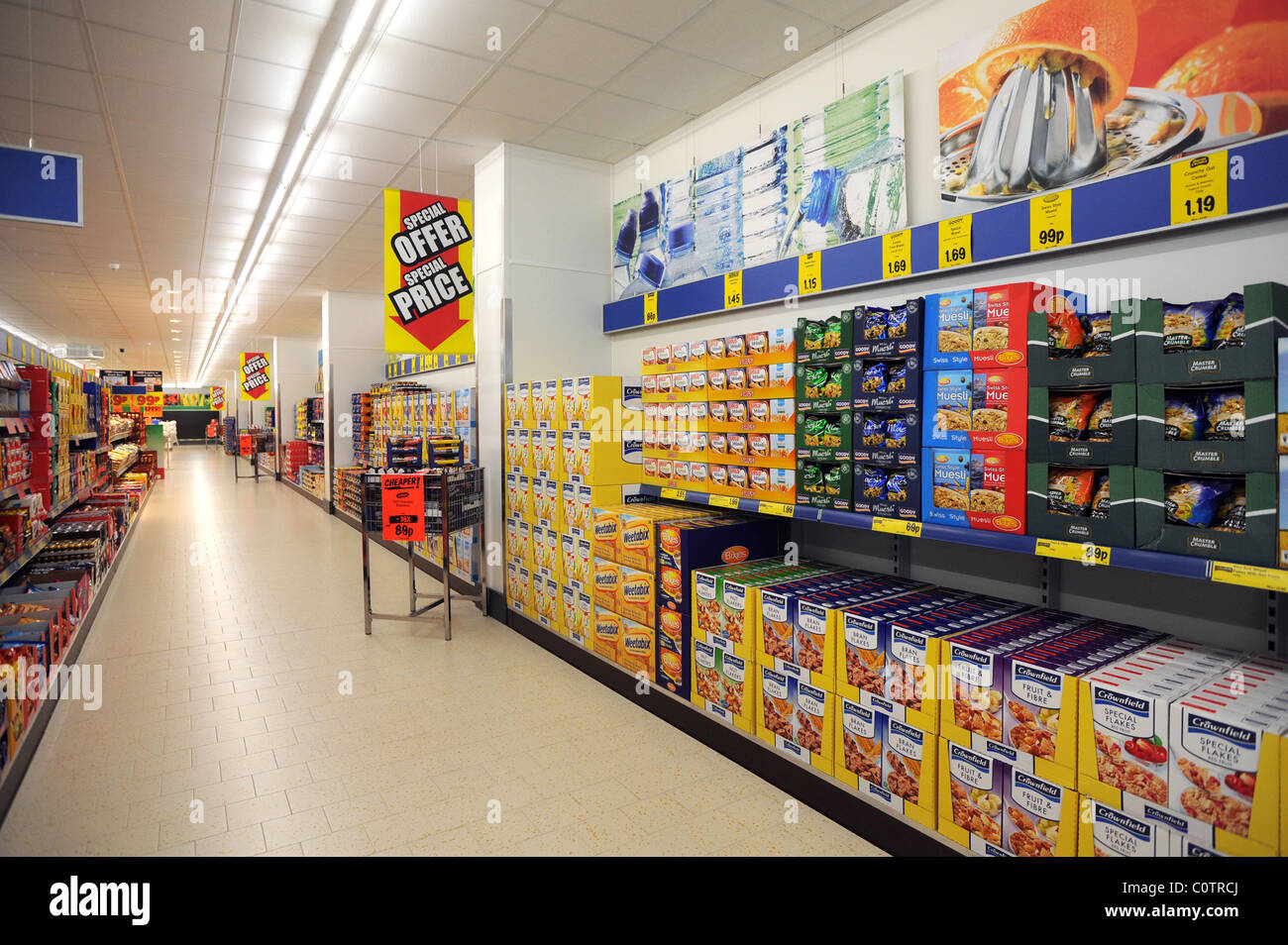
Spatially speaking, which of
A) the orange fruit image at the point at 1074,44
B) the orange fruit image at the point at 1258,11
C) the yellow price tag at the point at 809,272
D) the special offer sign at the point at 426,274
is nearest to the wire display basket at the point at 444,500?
the special offer sign at the point at 426,274

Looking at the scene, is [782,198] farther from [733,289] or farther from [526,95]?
[526,95]

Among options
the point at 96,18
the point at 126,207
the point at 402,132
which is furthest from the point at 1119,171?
the point at 126,207

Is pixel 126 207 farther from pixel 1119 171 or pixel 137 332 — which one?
pixel 137 332

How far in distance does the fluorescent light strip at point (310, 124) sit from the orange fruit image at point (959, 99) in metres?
2.83

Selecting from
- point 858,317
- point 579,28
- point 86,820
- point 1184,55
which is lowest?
point 86,820

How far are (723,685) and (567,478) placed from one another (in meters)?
1.95

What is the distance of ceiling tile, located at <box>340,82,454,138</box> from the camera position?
4570mm

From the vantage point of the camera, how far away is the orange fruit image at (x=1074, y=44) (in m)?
2.66

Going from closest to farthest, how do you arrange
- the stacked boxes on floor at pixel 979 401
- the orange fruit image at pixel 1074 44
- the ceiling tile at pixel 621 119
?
the stacked boxes on floor at pixel 979 401 → the orange fruit image at pixel 1074 44 → the ceiling tile at pixel 621 119

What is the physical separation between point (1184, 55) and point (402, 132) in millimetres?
4687

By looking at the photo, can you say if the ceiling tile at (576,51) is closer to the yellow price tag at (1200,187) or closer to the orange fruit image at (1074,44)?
the orange fruit image at (1074,44)

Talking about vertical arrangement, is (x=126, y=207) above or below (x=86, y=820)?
above

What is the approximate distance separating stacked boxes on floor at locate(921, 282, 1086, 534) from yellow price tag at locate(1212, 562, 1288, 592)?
0.59 meters
